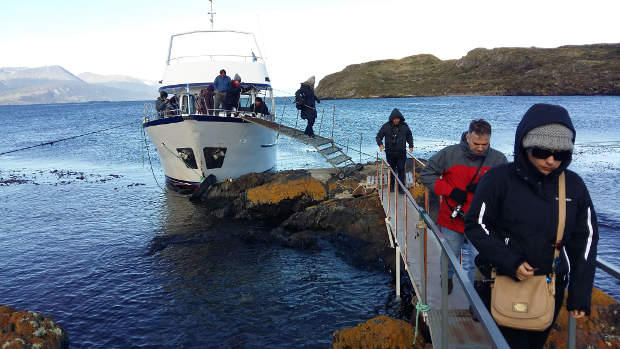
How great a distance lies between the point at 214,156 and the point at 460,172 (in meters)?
13.3

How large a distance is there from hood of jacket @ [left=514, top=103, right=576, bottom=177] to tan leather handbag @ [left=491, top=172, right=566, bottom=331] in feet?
0.58

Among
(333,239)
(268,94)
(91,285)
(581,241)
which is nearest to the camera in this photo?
(581,241)

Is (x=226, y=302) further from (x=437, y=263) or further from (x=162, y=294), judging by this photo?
(x=437, y=263)

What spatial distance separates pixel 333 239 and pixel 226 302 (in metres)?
3.70

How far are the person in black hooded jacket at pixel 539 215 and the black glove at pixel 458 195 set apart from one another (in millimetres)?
1644

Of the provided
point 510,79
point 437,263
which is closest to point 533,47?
point 510,79

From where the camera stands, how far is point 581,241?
2.53m

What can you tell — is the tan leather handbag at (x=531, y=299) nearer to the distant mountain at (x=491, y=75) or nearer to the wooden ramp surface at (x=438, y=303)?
the wooden ramp surface at (x=438, y=303)

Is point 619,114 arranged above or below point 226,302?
above

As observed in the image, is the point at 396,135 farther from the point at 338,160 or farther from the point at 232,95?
the point at 232,95

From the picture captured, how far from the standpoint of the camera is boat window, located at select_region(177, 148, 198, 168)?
16.8 metres

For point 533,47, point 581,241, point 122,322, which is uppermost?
point 533,47

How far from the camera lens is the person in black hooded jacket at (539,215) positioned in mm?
2438

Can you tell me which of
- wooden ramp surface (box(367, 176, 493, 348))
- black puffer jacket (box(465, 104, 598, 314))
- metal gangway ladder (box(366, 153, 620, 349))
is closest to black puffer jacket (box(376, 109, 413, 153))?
metal gangway ladder (box(366, 153, 620, 349))
